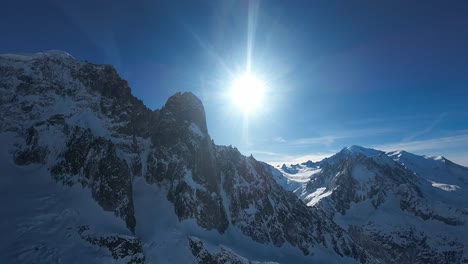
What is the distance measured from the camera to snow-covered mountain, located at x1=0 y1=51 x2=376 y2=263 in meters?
61.4

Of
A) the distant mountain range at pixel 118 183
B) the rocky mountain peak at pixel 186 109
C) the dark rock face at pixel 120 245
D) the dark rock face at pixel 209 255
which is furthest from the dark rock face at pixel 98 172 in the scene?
the rocky mountain peak at pixel 186 109

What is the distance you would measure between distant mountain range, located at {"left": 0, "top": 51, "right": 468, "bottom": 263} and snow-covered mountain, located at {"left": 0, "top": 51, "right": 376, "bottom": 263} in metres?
0.29

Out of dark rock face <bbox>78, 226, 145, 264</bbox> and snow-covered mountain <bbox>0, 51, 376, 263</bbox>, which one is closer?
dark rock face <bbox>78, 226, 145, 264</bbox>

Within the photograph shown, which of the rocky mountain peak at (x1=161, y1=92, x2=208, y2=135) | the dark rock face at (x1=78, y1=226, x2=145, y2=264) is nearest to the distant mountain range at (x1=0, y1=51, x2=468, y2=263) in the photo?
the dark rock face at (x1=78, y1=226, x2=145, y2=264)

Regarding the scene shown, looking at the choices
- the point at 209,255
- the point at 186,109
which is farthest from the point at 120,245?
the point at 186,109

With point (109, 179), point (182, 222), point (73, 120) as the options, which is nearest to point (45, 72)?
point (73, 120)

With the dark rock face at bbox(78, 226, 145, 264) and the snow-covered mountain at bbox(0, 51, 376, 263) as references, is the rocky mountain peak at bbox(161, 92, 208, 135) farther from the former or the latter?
the dark rock face at bbox(78, 226, 145, 264)

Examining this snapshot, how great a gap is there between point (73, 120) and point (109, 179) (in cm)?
2114

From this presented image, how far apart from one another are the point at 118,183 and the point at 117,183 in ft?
0.99

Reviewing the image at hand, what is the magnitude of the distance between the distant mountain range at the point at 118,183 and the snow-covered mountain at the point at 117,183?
29 centimetres

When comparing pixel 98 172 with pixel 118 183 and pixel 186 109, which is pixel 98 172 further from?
pixel 186 109

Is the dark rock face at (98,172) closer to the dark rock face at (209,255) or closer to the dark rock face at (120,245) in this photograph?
the dark rock face at (120,245)

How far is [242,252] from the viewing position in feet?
293

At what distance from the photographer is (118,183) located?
76.3 m
